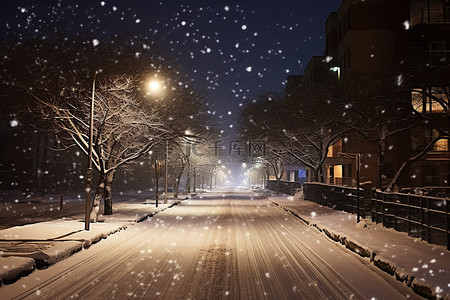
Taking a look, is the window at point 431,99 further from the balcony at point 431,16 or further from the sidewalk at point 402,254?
the sidewalk at point 402,254

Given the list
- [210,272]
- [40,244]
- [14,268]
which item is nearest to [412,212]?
[210,272]

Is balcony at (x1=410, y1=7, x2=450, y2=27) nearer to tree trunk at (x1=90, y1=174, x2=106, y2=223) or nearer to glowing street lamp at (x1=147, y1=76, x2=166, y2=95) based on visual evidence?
glowing street lamp at (x1=147, y1=76, x2=166, y2=95)

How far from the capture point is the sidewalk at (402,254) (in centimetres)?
802

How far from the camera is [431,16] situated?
156 ft

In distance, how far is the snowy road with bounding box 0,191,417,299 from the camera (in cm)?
798

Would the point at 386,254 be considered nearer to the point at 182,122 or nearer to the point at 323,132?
the point at 182,122

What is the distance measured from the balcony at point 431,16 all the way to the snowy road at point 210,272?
39.1 metres

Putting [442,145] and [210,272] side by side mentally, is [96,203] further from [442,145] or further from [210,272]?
[442,145]

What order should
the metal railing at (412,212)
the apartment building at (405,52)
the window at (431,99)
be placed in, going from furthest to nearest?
the apartment building at (405,52), the window at (431,99), the metal railing at (412,212)

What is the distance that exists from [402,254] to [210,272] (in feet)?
15.7

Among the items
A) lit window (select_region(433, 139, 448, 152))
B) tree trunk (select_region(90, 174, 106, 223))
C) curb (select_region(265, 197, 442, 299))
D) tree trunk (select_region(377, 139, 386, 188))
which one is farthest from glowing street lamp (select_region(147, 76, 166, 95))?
lit window (select_region(433, 139, 448, 152))

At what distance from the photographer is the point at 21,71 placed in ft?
95.1

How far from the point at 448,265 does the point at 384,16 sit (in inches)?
1757

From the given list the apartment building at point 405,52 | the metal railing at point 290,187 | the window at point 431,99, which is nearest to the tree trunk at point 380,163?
the window at point 431,99
